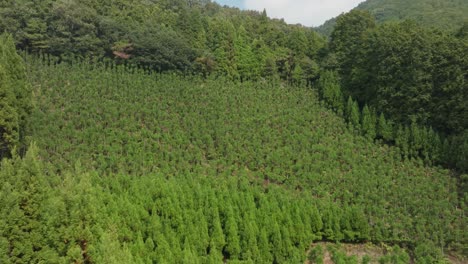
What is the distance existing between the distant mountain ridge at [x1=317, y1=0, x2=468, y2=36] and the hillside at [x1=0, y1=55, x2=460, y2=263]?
17.5 m

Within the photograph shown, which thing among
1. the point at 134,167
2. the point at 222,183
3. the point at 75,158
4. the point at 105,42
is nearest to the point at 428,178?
the point at 222,183

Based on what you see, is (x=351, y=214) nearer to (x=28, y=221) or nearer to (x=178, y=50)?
(x=28, y=221)

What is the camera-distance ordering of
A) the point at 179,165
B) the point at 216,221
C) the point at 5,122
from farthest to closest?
the point at 179,165, the point at 5,122, the point at 216,221

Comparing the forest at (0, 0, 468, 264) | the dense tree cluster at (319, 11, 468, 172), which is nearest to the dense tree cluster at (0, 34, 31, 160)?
the forest at (0, 0, 468, 264)

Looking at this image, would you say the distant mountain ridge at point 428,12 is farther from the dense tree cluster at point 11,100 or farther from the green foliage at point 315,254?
the dense tree cluster at point 11,100

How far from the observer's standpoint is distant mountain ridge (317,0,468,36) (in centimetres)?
3578

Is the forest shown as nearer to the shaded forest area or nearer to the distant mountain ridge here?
the shaded forest area

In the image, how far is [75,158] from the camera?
1698cm

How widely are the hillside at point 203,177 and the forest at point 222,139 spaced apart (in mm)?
68

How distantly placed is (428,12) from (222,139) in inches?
1319

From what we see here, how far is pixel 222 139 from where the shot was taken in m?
19.8

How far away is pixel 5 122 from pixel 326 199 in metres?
12.5

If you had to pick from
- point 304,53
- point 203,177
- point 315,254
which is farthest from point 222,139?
point 304,53

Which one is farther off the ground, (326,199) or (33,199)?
(33,199)
